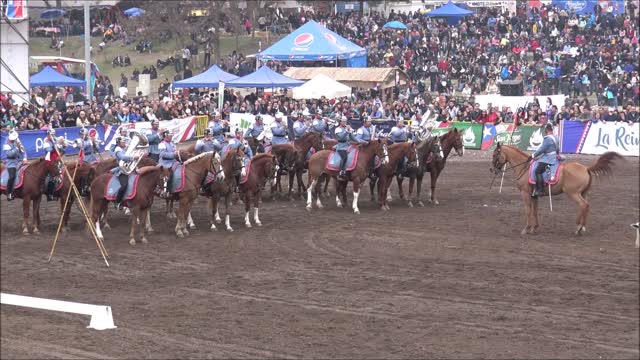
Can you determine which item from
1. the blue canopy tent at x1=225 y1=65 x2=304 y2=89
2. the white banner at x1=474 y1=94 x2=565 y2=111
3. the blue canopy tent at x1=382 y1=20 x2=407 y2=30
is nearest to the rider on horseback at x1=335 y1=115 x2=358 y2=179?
the white banner at x1=474 y1=94 x2=565 y2=111

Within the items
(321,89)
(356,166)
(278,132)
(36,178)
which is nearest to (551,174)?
(356,166)

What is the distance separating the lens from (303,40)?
37188mm

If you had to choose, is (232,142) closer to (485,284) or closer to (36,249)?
(36,249)

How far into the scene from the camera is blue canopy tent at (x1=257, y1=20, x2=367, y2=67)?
120ft

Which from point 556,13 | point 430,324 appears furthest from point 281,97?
point 430,324

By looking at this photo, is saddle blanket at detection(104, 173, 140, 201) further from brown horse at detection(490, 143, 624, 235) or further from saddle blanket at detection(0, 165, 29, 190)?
brown horse at detection(490, 143, 624, 235)

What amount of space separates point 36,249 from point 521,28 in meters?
30.2

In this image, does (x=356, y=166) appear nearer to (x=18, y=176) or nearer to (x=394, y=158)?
(x=394, y=158)

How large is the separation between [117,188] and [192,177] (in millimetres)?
1615

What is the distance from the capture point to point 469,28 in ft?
138

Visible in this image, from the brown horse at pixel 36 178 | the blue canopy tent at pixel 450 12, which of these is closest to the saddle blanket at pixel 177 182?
the brown horse at pixel 36 178

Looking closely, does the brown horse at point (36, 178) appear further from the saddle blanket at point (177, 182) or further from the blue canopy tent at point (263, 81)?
the blue canopy tent at point (263, 81)

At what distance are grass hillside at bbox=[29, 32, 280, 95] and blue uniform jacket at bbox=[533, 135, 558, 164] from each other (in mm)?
29940

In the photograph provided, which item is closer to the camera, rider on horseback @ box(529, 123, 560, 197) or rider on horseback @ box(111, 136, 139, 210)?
rider on horseback @ box(111, 136, 139, 210)
